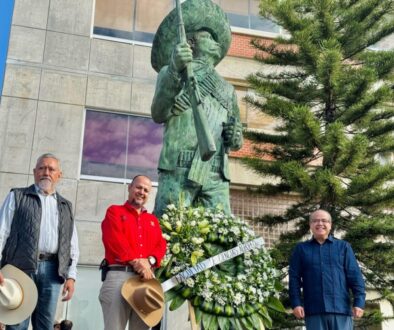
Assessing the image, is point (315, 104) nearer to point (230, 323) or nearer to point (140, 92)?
point (140, 92)

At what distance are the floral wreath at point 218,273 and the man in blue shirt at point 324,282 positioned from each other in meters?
0.20

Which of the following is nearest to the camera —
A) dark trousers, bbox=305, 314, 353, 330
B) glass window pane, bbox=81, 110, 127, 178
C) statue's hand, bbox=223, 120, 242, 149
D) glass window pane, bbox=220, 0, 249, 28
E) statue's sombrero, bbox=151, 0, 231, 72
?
dark trousers, bbox=305, 314, 353, 330


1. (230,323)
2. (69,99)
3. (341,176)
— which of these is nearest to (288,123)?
(341,176)

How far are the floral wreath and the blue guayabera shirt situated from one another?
0.19 m

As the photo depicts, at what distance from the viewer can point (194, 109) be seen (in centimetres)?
463

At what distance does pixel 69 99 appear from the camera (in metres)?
13.8

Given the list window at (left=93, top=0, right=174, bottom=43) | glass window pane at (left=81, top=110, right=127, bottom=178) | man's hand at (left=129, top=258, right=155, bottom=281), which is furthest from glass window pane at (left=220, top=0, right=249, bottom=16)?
man's hand at (left=129, top=258, right=155, bottom=281)

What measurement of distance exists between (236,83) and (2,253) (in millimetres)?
12823

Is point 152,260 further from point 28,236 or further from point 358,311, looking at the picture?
point 358,311

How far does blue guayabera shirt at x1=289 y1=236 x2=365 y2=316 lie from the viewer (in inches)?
175

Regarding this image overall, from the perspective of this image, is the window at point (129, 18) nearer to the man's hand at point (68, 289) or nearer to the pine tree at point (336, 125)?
the pine tree at point (336, 125)

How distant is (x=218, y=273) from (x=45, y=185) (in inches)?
57.9

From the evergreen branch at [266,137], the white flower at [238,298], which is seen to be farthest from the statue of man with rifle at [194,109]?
the evergreen branch at [266,137]

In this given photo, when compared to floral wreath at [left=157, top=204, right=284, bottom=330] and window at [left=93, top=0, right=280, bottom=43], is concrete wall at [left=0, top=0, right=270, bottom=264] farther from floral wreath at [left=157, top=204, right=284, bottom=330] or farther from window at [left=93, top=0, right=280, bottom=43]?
floral wreath at [left=157, top=204, right=284, bottom=330]
